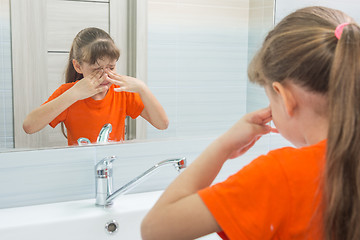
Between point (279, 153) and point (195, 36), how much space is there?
2.26 feet

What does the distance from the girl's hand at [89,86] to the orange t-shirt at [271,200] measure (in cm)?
59

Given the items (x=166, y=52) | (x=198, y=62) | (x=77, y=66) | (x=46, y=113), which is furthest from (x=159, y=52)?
(x=46, y=113)

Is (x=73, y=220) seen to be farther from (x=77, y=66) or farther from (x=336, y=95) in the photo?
(x=336, y=95)

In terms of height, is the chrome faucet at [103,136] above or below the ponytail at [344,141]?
below

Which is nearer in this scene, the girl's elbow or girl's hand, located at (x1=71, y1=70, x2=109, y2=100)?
the girl's elbow

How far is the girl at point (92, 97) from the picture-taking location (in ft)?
3.68

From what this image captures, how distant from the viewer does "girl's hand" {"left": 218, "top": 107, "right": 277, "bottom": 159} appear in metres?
0.78

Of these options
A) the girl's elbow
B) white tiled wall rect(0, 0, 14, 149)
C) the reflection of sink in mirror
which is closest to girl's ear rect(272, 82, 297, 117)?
the girl's elbow

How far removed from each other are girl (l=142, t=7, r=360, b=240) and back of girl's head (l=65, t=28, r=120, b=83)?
0.55 m

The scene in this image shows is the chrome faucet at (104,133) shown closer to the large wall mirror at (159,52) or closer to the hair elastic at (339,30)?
the large wall mirror at (159,52)

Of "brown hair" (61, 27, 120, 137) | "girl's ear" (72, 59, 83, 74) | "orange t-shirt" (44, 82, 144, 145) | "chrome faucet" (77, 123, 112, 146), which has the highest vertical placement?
"brown hair" (61, 27, 120, 137)

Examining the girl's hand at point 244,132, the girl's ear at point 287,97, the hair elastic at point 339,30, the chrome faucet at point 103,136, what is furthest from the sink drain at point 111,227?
the hair elastic at point 339,30

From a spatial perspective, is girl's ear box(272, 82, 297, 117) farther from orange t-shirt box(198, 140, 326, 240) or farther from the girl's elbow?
the girl's elbow

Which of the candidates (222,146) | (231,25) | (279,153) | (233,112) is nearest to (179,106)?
(233,112)
